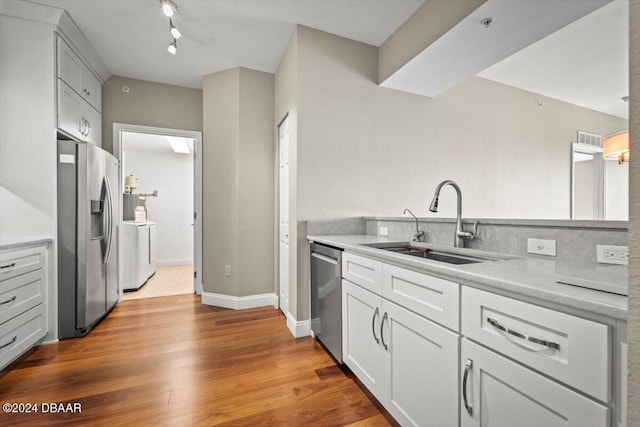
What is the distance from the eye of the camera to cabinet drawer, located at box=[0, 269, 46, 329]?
1.87 metres

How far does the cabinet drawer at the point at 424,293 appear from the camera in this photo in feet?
3.37

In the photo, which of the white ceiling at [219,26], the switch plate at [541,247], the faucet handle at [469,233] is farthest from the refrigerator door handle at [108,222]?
the switch plate at [541,247]

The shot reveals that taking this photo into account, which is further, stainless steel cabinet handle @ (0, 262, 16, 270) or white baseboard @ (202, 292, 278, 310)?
white baseboard @ (202, 292, 278, 310)

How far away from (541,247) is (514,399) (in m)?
0.77

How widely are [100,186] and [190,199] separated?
3576 mm

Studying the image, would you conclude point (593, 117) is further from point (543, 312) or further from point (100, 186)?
point (100, 186)

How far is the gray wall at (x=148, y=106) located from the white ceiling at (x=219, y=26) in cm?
32

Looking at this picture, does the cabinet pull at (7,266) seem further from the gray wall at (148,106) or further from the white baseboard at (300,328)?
the white baseboard at (300,328)

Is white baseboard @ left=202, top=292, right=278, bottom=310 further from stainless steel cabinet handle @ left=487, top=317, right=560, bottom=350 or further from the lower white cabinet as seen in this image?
stainless steel cabinet handle @ left=487, top=317, right=560, bottom=350

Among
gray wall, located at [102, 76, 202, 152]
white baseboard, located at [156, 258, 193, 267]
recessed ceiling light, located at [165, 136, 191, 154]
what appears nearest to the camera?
gray wall, located at [102, 76, 202, 152]

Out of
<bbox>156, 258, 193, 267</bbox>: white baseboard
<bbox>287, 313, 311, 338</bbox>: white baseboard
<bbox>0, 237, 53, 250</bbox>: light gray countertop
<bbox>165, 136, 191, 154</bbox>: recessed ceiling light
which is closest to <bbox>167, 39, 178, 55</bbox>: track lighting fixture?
<bbox>0, 237, 53, 250</bbox>: light gray countertop

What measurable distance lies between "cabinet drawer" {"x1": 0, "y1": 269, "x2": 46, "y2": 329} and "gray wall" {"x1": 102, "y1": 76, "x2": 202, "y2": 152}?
1.81m

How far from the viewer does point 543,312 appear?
74cm

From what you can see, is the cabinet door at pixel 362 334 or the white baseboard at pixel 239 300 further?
the white baseboard at pixel 239 300
